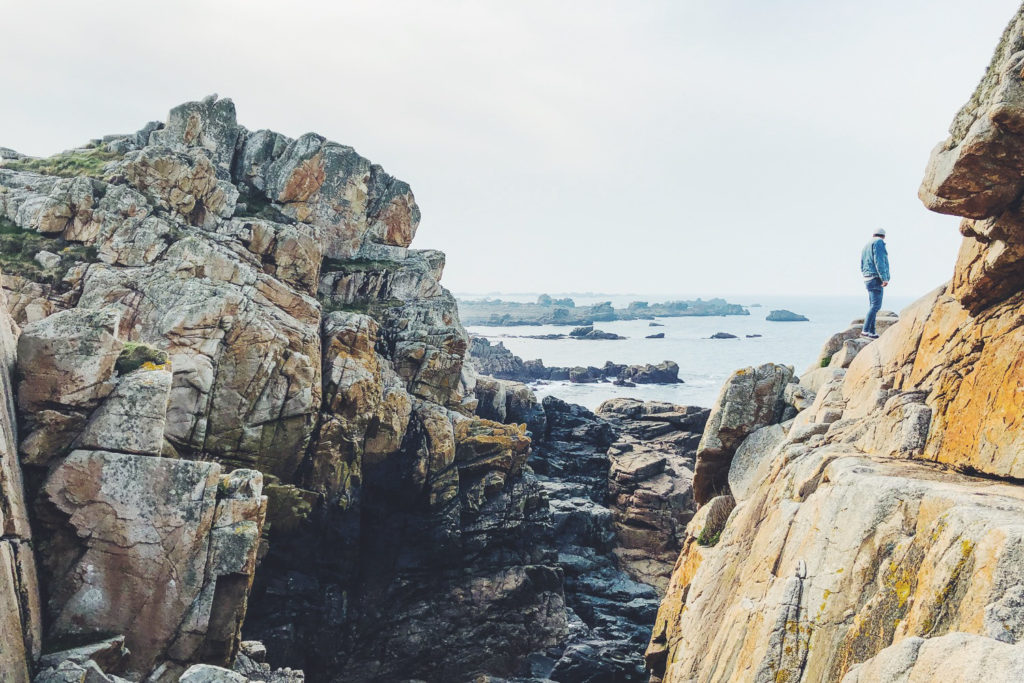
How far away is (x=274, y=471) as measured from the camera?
2750 cm

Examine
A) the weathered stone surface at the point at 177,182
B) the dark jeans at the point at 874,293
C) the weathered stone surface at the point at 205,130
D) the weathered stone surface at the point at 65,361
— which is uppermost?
the weathered stone surface at the point at 205,130

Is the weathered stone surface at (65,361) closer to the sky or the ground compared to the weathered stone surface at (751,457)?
closer to the sky

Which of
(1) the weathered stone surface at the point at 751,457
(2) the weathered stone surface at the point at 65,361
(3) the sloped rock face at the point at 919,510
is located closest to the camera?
(3) the sloped rock face at the point at 919,510

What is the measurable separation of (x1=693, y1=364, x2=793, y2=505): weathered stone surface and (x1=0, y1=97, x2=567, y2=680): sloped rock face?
1391 cm

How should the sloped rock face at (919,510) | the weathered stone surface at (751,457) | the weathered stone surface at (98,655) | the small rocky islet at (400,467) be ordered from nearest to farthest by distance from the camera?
the sloped rock face at (919,510)
the small rocky islet at (400,467)
the weathered stone surface at (98,655)
the weathered stone surface at (751,457)

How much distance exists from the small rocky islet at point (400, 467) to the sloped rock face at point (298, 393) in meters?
0.12

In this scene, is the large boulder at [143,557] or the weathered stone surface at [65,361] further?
the weathered stone surface at [65,361]

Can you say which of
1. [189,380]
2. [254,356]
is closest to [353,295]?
[254,356]

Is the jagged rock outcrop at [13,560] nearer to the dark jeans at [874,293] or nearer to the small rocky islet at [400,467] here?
the small rocky islet at [400,467]

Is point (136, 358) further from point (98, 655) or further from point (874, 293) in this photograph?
point (874, 293)

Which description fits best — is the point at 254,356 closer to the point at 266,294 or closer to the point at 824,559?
the point at 266,294

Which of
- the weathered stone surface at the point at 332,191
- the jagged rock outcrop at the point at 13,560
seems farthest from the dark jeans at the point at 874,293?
the weathered stone surface at the point at 332,191

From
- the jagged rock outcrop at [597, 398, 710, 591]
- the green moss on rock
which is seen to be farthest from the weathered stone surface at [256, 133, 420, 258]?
the jagged rock outcrop at [597, 398, 710, 591]

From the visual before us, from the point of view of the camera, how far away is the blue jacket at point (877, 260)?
21.4 metres
